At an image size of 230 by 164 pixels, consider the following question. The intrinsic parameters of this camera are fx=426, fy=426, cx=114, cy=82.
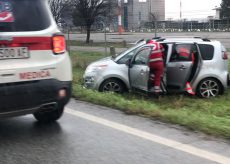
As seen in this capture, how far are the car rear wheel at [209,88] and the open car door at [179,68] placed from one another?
17.1 inches

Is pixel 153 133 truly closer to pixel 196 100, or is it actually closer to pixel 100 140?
pixel 100 140

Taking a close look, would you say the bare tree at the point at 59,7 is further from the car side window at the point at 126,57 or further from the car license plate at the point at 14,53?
the car license plate at the point at 14,53

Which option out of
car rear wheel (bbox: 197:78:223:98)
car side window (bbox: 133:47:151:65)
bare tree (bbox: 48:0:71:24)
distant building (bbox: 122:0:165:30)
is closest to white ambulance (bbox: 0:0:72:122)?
car side window (bbox: 133:47:151:65)

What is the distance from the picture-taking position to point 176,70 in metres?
9.66

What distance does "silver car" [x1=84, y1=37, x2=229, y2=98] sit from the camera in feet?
31.8

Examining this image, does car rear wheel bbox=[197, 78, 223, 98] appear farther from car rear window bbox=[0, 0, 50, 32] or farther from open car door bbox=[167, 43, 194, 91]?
car rear window bbox=[0, 0, 50, 32]

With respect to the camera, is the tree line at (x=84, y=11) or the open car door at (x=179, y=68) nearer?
the open car door at (x=179, y=68)

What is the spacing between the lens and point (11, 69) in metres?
4.86

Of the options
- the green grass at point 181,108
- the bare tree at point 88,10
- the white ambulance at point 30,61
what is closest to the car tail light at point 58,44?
the white ambulance at point 30,61

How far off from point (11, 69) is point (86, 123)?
1489 millimetres

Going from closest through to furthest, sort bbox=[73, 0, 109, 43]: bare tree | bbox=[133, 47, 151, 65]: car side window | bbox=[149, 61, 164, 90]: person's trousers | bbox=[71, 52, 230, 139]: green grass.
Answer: bbox=[71, 52, 230, 139]: green grass, bbox=[149, 61, 164, 90]: person's trousers, bbox=[133, 47, 151, 65]: car side window, bbox=[73, 0, 109, 43]: bare tree

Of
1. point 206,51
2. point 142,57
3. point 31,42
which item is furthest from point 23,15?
point 206,51

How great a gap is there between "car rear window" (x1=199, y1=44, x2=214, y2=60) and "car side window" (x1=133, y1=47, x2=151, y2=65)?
4.35ft

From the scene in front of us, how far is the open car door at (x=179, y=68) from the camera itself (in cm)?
966
